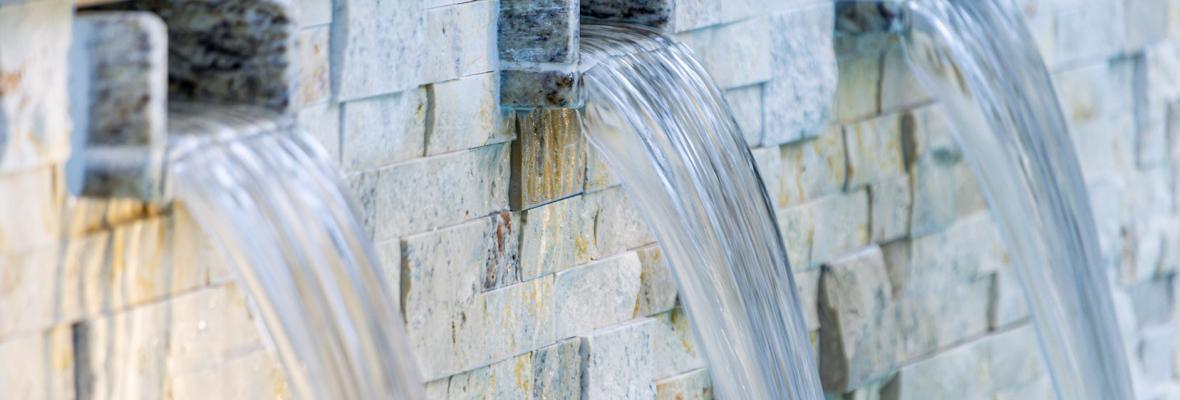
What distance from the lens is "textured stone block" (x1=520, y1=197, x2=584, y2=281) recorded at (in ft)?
10.8

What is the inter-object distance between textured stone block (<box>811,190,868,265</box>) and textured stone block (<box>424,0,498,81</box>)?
50.4 inches

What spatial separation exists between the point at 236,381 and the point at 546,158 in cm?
84

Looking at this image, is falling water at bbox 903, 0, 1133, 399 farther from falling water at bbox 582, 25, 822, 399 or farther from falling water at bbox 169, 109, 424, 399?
falling water at bbox 169, 109, 424, 399

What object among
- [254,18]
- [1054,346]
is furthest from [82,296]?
[1054,346]

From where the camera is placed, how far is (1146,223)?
18.5 feet

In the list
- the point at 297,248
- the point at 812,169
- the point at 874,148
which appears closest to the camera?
the point at 297,248

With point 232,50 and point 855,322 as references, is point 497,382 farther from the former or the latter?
point 855,322

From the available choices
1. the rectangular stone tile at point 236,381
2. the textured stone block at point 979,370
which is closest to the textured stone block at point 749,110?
the textured stone block at point 979,370

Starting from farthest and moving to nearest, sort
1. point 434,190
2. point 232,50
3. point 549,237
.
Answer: point 549,237, point 434,190, point 232,50

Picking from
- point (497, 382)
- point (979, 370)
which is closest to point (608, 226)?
point (497, 382)

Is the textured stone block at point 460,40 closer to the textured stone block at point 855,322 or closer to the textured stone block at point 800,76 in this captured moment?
the textured stone block at point 800,76

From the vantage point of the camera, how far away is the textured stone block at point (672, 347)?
3.69 metres

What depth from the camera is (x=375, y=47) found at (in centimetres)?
289

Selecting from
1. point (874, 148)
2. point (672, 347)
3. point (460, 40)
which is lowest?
point (672, 347)
